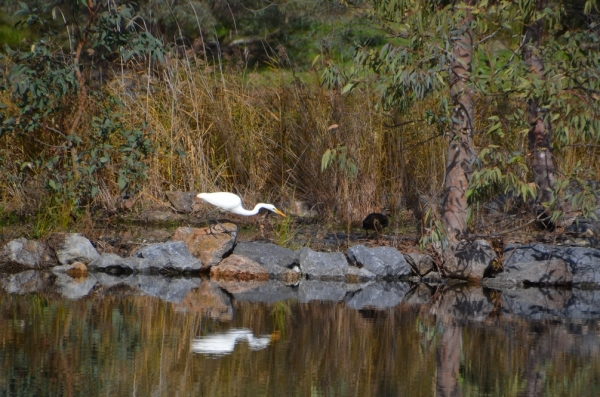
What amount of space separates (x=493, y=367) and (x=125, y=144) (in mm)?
7469

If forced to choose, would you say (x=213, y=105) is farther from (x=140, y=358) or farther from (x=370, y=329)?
(x=140, y=358)

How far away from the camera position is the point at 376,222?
43.8ft

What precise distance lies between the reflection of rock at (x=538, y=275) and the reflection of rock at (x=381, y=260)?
3.49 feet

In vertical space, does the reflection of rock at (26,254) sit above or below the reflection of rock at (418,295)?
above

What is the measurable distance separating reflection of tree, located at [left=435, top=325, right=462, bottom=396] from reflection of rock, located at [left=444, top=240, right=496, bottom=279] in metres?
2.97

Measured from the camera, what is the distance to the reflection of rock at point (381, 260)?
11844 mm

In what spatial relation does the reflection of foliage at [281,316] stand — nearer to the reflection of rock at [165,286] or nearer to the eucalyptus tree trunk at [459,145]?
the reflection of rock at [165,286]

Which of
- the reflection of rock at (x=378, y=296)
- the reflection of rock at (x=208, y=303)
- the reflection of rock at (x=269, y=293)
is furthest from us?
the reflection of rock at (x=269, y=293)

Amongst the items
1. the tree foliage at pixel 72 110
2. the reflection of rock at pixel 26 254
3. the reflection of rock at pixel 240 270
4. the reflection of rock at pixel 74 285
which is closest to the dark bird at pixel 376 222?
the reflection of rock at pixel 240 270

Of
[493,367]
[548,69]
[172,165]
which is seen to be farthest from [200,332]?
[172,165]

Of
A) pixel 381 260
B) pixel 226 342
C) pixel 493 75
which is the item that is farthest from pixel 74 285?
pixel 493 75

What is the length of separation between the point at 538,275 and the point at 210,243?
4137mm

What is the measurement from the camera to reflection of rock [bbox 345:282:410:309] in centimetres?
1005

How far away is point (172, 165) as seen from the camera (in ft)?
47.9
